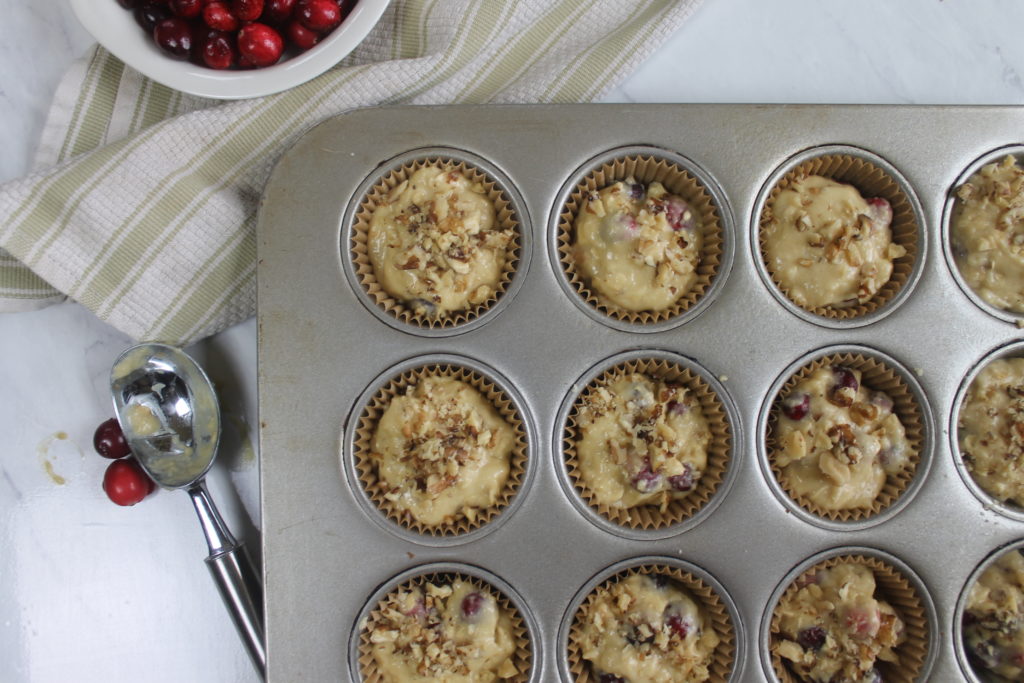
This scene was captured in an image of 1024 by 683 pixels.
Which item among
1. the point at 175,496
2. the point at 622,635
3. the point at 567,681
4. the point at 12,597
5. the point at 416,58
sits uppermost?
the point at 416,58

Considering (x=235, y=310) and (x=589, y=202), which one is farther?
(x=235, y=310)

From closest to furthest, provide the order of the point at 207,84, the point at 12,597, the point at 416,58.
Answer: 1. the point at 207,84
2. the point at 416,58
3. the point at 12,597

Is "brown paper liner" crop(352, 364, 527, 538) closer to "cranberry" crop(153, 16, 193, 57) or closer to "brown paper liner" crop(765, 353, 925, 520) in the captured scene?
"brown paper liner" crop(765, 353, 925, 520)

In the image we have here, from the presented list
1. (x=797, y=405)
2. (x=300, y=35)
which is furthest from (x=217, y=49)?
(x=797, y=405)

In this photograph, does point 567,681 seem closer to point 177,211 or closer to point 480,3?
point 177,211

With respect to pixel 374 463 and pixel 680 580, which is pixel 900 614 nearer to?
pixel 680 580

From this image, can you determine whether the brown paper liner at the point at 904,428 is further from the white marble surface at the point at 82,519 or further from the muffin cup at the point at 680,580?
the white marble surface at the point at 82,519

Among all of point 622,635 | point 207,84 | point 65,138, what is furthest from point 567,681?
point 65,138

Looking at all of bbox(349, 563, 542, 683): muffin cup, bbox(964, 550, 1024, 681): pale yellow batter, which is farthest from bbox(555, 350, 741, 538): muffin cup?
bbox(964, 550, 1024, 681): pale yellow batter
